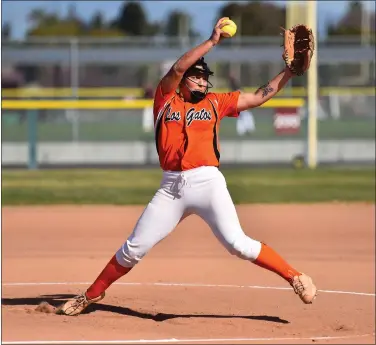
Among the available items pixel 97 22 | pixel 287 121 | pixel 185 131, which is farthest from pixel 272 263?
pixel 97 22

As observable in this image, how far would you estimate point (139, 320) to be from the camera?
7.91 metres

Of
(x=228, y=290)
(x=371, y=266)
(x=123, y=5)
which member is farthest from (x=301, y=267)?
(x=123, y=5)

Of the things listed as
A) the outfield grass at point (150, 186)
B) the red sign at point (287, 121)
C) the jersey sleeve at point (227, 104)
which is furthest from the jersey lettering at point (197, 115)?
the red sign at point (287, 121)

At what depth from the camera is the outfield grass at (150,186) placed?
1742 centimetres

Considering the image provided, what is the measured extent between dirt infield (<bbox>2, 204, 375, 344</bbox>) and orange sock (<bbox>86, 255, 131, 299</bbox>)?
18 cm

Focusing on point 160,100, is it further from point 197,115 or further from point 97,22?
point 97,22

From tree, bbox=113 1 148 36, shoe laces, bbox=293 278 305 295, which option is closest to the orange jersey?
shoe laces, bbox=293 278 305 295

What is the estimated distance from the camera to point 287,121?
76.8ft

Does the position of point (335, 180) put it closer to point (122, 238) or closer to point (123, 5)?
point (122, 238)

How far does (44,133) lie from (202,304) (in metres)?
14.8

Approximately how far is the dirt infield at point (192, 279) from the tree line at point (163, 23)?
15.3 meters

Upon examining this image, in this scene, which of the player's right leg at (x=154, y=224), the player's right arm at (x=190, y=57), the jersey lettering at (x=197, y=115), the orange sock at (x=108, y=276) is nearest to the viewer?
the player's right arm at (x=190, y=57)

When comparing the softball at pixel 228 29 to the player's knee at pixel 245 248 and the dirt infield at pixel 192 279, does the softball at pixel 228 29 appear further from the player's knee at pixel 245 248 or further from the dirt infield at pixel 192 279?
the dirt infield at pixel 192 279

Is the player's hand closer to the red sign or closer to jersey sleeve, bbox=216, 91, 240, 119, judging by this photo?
jersey sleeve, bbox=216, 91, 240, 119
